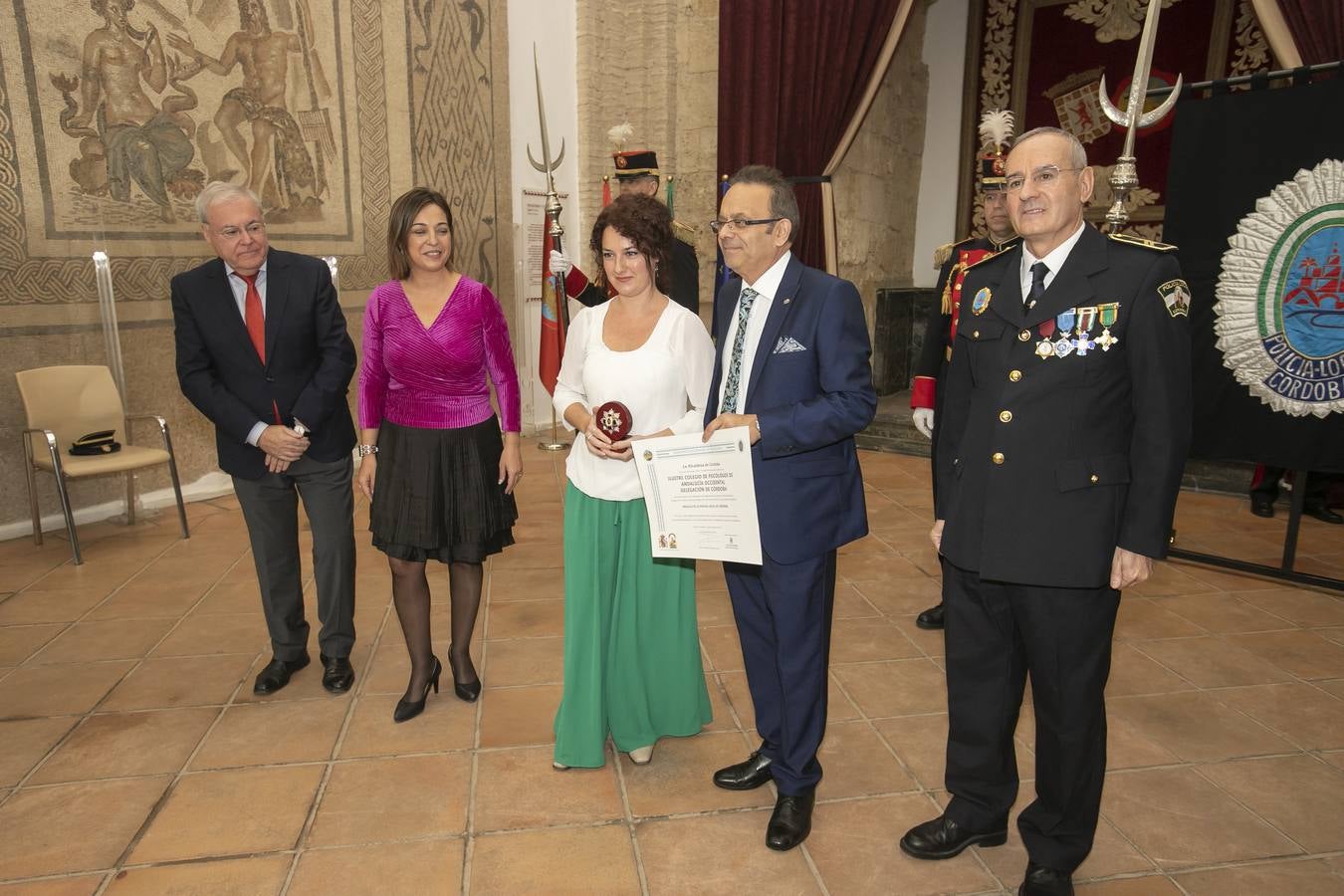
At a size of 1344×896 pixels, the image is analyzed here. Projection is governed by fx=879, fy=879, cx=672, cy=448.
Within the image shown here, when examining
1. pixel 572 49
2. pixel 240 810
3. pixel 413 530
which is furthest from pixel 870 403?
pixel 572 49

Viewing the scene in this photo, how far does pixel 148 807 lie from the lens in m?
2.44

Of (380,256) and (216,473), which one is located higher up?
(380,256)

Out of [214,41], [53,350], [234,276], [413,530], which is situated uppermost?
[214,41]

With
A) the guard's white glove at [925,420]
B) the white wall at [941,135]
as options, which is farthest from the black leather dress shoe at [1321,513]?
the white wall at [941,135]

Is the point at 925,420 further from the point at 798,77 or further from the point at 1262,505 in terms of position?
the point at 798,77

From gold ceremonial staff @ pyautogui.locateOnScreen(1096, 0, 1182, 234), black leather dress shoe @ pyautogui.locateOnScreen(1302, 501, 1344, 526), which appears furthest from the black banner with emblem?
black leather dress shoe @ pyautogui.locateOnScreen(1302, 501, 1344, 526)

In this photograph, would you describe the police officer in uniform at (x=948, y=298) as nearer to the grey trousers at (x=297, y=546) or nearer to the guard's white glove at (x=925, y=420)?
the guard's white glove at (x=925, y=420)

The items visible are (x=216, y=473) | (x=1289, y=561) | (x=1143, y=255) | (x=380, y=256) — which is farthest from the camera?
(x=380, y=256)

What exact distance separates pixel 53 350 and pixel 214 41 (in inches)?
81.1

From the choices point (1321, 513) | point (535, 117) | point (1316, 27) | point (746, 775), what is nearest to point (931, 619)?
point (746, 775)

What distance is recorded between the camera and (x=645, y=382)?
2299 millimetres

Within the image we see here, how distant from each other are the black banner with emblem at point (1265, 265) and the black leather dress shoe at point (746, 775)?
2.87 meters

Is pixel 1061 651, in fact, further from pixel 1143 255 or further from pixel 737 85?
pixel 737 85

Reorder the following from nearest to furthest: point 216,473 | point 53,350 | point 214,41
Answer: point 53,350
point 214,41
point 216,473
